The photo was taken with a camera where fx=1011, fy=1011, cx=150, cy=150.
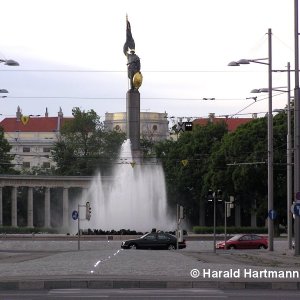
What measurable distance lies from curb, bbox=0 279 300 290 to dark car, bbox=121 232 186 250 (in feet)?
116

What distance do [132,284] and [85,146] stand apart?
391ft

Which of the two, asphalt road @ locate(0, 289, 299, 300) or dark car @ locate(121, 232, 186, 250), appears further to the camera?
dark car @ locate(121, 232, 186, 250)

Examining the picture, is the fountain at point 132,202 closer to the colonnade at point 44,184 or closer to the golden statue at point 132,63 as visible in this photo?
the golden statue at point 132,63

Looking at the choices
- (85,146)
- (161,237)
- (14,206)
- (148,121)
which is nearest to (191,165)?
(14,206)

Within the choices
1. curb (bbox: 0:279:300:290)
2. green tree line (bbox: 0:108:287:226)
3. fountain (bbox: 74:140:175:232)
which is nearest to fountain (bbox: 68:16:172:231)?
fountain (bbox: 74:140:175:232)

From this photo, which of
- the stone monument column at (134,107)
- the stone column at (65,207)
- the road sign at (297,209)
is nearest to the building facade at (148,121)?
the stone column at (65,207)

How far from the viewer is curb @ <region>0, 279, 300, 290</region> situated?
2420 cm

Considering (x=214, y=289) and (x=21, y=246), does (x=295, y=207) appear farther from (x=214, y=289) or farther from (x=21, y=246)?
(x=21, y=246)

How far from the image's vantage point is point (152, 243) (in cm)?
6072

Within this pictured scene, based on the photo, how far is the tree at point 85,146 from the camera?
135250 mm

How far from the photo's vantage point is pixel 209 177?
9788 cm

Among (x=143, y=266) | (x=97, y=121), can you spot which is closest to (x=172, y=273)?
(x=143, y=266)

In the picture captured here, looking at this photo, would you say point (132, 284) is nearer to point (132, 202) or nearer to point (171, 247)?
point (171, 247)

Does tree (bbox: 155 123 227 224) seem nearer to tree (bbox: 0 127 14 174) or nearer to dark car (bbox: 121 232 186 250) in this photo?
tree (bbox: 0 127 14 174)
